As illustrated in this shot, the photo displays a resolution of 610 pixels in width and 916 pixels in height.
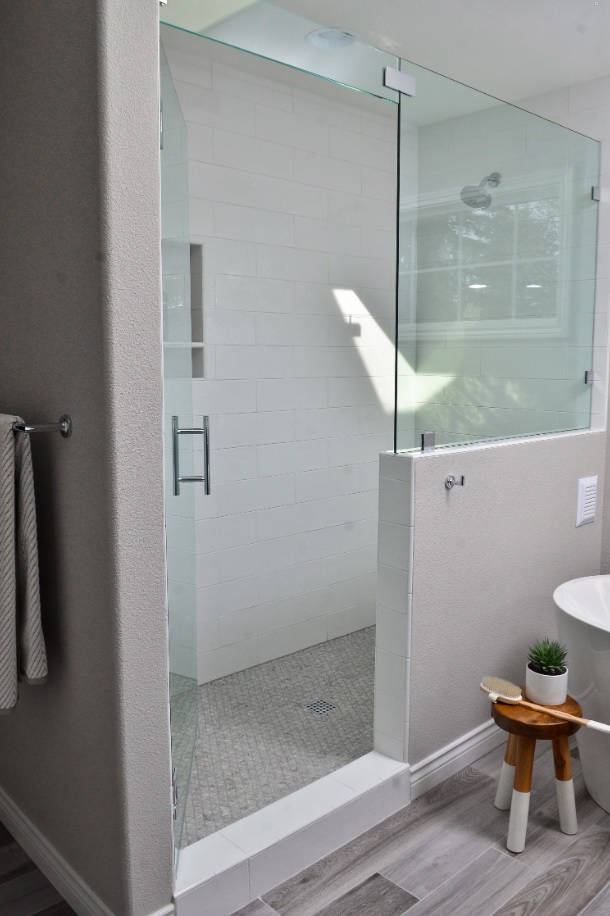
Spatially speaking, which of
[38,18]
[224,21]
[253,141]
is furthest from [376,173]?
[38,18]

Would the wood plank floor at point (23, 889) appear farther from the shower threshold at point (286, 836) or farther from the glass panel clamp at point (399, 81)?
the glass panel clamp at point (399, 81)

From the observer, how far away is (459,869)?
85.7 inches

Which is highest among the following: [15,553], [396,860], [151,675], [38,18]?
[38,18]

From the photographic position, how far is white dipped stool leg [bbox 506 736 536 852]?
2232 mm

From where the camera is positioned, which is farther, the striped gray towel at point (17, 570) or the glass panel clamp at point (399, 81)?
the glass panel clamp at point (399, 81)

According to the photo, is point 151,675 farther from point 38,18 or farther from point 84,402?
point 38,18

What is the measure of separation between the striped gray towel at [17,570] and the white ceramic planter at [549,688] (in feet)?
4.61

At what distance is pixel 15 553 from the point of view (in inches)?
70.0

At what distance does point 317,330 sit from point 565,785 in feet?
7.10

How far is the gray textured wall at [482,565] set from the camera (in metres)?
2.45

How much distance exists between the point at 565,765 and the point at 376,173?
2776mm

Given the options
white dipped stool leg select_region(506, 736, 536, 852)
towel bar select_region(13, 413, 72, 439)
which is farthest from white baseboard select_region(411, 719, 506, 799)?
towel bar select_region(13, 413, 72, 439)

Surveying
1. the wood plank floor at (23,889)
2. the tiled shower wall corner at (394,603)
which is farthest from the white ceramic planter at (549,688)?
the wood plank floor at (23,889)

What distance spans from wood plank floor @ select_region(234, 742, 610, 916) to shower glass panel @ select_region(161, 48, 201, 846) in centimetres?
47
